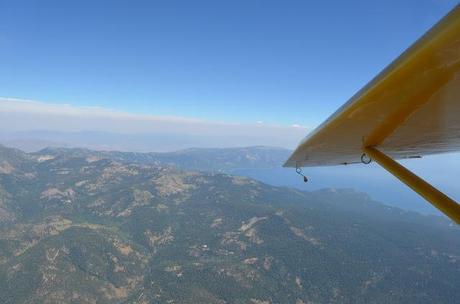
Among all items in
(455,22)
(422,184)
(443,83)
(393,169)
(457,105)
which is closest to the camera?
(455,22)

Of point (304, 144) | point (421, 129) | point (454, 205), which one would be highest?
point (421, 129)

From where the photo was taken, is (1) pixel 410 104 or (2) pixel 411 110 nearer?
(1) pixel 410 104

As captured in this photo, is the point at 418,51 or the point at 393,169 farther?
the point at 393,169

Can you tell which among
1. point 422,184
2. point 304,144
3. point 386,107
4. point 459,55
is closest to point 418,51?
point 459,55

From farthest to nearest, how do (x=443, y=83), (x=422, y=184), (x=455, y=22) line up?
(x=422, y=184) → (x=443, y=83) → (x=455, y=22)

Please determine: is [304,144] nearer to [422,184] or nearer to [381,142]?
[381,142]
